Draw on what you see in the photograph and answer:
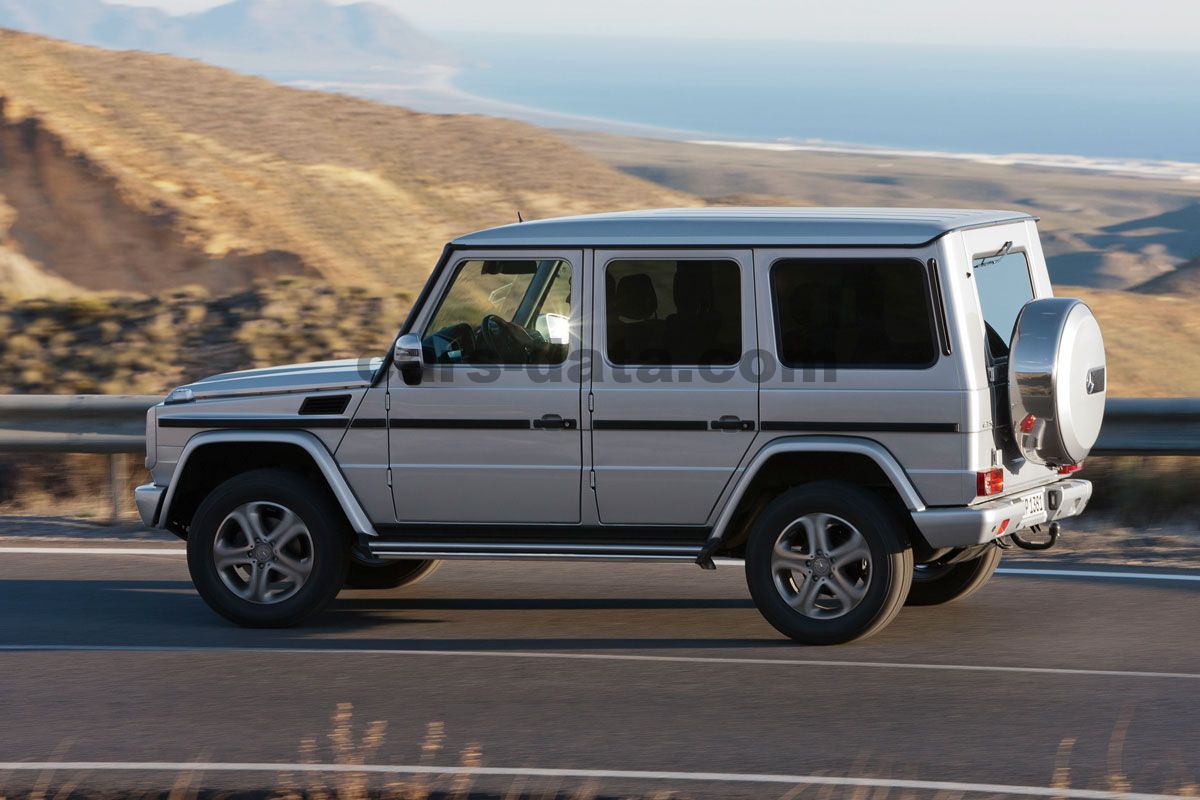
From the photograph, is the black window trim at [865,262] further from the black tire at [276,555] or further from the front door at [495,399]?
the black tire at [276,555]

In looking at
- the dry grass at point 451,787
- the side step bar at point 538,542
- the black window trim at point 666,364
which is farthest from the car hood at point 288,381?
the dry grass at point 451,787

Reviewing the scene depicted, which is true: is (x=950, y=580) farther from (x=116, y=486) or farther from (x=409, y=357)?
(x=116, y=486)

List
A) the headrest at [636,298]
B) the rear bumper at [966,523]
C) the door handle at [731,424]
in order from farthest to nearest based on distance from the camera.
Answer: the headrest at [636,298] → the door handle at [731,424] → the rear bumper at [966,523]

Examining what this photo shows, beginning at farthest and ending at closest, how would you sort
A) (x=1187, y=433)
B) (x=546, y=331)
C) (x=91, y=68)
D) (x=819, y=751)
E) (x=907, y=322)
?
(x=91, y=68) < (x=1187, y=433) < (x=546, y=331) < (x=907, y=322) < (x=819, y=751)

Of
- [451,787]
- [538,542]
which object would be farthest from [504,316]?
[451,787]

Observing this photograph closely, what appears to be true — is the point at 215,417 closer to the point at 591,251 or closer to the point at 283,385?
the point at 283,385

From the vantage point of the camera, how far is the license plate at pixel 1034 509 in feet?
25.0

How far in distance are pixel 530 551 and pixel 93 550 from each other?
3.98 metres

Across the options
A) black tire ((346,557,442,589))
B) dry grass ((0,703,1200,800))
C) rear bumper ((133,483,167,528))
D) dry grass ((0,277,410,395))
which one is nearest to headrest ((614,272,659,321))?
black tire ((346,557,442,589))

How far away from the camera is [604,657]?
7.69 meters

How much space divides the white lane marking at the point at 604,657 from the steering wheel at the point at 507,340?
139cm

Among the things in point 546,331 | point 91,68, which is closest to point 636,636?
point 546,331

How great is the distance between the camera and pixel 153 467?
8367mm

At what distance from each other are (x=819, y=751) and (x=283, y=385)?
3.39 meters
